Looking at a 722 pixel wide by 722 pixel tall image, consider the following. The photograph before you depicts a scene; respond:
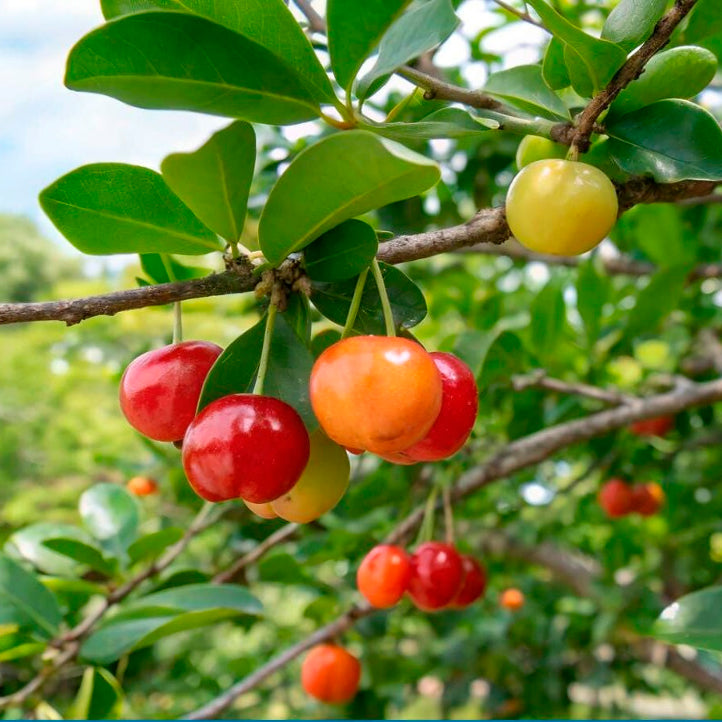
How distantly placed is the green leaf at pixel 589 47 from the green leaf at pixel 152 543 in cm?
103

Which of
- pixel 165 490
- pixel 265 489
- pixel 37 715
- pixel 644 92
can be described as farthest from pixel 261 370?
pixel 165 490

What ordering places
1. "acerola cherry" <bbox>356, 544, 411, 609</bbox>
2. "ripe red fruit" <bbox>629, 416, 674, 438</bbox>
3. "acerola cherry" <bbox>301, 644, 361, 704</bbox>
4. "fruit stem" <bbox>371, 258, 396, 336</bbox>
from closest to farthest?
"fruit stem" <bbox>371, 258, 396, 336</bbox>
"acerola cherry" <bbox>356, 544, 411, 609</bbox>
"acerola cherry" <bbox>301, 644, 361, 704</bbox>
"ripe red fruit" <bbox>629, 416, 674, 438</bbox>

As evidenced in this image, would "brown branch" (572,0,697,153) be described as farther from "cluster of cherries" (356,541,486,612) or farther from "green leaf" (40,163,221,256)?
"cluster of cherries" (356,541,486,612)

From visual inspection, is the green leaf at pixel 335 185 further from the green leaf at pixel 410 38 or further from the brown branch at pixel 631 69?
the brown branch at pixel 631 69

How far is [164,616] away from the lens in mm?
1237

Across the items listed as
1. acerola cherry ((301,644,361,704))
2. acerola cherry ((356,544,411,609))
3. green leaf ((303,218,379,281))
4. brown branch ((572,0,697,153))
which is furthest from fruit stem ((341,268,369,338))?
acerola cherry ((301,644,361,704))

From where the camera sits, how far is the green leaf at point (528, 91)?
30.4 inches

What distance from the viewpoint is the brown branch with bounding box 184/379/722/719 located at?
4.93ft

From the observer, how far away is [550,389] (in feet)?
5.33

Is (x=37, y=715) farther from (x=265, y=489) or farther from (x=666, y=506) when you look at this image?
(x=666, y=506)

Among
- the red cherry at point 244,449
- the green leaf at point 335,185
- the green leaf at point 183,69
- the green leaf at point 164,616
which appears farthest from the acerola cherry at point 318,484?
the green leaf at point 164,616

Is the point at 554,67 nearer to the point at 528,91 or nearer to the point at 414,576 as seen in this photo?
the point at 528,91

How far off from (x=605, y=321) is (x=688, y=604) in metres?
A: 1.12

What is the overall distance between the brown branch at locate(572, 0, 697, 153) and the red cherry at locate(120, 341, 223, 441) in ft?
1.33
